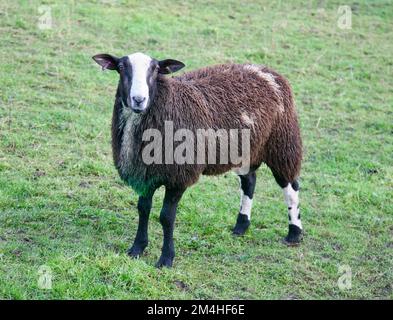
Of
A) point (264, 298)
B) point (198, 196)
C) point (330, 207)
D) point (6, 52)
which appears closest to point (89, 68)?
point (6, 52)

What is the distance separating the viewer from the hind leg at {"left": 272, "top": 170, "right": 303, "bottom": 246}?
26.7 feet

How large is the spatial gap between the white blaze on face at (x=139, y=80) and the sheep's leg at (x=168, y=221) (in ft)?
3.29

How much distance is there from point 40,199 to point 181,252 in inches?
76.1

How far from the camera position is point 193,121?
721 centimetres

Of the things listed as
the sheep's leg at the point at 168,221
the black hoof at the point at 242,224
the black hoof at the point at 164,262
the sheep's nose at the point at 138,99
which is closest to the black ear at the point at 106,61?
the sheep's nose at the point at 138,99

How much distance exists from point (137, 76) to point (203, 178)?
321 centimetres

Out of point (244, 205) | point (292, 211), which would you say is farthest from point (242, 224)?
point (292, 211)

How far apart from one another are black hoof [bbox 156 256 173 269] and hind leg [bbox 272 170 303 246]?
5.39ft

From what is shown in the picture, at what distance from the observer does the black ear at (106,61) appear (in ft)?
23.0

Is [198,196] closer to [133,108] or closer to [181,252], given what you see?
[181,252]

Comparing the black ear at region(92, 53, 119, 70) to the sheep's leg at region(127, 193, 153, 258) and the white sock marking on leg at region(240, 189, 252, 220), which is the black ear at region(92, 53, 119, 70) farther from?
the white sock marking on leg at region(240, 189, 252, 220)

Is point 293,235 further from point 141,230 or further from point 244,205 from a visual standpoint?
point 141,230

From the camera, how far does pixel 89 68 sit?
1257 centimetres

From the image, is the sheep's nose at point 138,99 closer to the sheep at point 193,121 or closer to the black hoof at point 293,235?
the sheep at point 193,121
